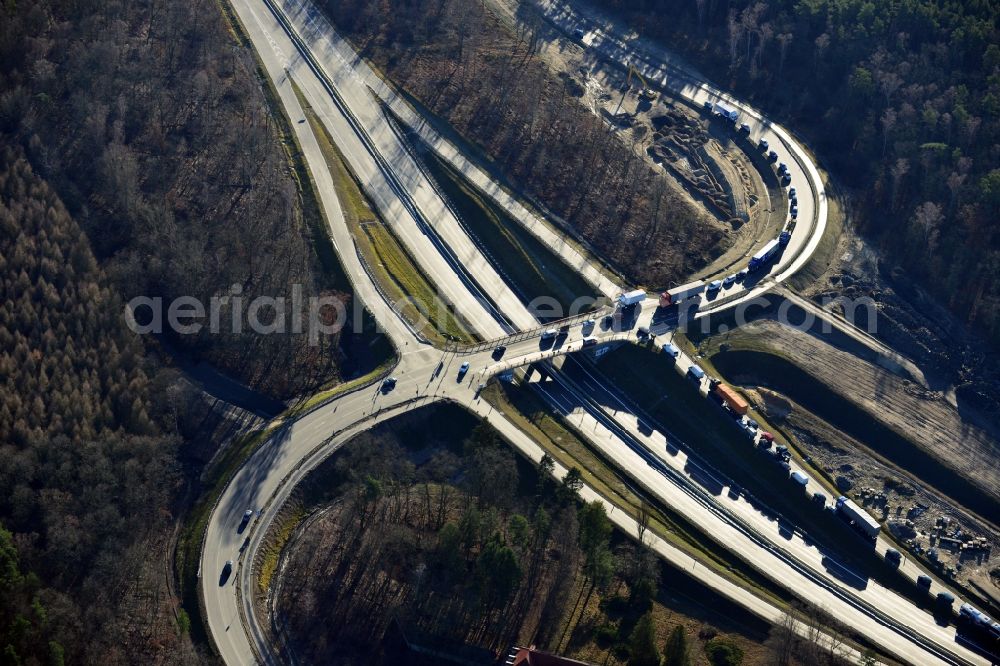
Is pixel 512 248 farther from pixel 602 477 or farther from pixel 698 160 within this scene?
pixel 602 477

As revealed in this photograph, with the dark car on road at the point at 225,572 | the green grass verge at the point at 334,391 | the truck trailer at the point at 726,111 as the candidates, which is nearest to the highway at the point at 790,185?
the truck trailer at the point at 726,111

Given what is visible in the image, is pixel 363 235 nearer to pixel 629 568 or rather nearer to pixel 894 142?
pixel 629 568

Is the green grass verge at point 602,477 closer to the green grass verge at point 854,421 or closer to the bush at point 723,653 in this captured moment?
the bush at point 723,653

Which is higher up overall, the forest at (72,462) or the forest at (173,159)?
the forest at (173,159)

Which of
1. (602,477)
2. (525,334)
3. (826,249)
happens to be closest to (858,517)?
(602,477)

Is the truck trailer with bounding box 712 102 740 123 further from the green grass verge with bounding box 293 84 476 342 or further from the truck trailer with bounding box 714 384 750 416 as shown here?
the green grass verge with bounding box 293 84 476 342

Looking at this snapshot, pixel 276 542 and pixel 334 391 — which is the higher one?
pixel 334 391
